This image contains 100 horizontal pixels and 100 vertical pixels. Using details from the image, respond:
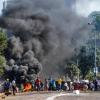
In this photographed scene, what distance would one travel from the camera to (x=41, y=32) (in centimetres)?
5206

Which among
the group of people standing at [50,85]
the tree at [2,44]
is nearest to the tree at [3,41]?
the tree at [2,44]

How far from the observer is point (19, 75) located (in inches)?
1796

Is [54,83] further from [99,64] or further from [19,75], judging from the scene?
[99,64]

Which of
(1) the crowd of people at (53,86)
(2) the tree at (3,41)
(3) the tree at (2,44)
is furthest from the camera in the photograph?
(1) the crowd of people at (53,86)

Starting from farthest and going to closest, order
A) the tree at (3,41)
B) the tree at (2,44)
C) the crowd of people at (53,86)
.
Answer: the crowd of people at (53,86), the tree at (3,41), the tree at (2,44)

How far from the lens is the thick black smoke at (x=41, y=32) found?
49312 mm

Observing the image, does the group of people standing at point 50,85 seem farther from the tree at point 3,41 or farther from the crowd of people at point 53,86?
the tree at point 3,41

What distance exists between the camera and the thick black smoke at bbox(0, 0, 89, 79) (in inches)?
1941

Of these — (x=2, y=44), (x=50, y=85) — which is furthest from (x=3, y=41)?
(x=50, y=85)

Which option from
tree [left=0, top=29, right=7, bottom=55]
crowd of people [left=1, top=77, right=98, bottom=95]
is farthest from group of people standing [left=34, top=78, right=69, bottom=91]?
tree [left=0, top=29, right=7, bottom=55]

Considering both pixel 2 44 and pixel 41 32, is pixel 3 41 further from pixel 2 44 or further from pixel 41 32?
pixel 41 32

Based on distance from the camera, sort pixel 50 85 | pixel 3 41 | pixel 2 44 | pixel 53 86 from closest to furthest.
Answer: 1. pixel 3 41
2. pixel 2 44
3. pixel 53 86
4. pixel 50 85

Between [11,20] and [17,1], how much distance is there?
2800mm

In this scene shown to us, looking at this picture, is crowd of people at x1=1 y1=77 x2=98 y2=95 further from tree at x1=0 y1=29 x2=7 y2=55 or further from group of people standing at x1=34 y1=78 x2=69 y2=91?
tree at x1=0 y1=29 x2=7 y2=55
